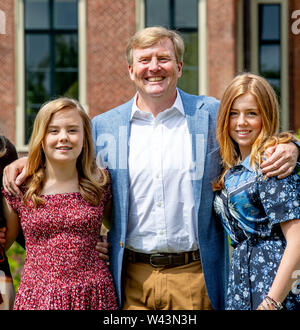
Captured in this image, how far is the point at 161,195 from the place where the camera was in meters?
2.73

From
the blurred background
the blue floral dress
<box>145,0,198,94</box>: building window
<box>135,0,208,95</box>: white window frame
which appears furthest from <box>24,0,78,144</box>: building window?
the blue floral dress

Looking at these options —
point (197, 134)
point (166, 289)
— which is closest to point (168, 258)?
point (166, 289)

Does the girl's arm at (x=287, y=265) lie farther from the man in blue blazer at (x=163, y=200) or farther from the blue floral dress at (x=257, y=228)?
the man in blue blazer at (x=163, y=200)

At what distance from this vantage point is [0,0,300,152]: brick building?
866cm

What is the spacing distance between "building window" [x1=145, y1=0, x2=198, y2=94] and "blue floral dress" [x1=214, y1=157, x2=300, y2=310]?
256 inches

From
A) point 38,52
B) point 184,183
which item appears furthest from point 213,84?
point 184,183

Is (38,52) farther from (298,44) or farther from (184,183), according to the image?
(184,183)

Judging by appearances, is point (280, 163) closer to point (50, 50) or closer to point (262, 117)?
point (262, 117)

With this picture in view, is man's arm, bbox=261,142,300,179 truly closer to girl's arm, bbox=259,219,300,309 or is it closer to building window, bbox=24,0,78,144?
girl's arm, bbox=259,219,300,309

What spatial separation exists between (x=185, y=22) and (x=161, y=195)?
6.73 meters

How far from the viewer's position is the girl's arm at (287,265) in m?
2.28

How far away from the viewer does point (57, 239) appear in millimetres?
2514

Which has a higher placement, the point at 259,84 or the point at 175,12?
the point at 175,12

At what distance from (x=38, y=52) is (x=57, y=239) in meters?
6.92
